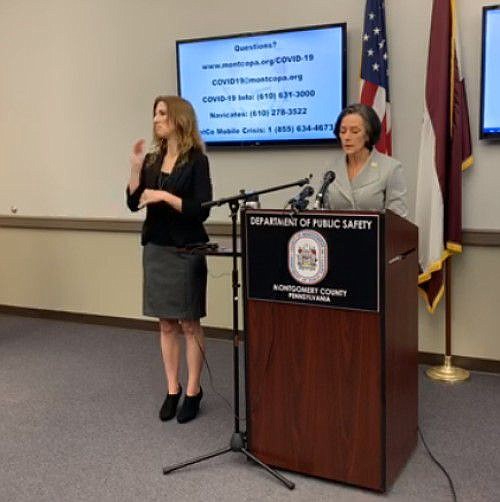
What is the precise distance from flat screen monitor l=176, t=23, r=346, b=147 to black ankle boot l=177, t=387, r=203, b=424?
170cm

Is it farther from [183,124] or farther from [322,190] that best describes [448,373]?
[183,124]

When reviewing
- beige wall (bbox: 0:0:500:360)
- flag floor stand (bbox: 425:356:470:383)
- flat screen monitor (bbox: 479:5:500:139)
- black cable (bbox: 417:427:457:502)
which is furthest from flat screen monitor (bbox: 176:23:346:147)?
black cable (bbox: 417:427:457:502)

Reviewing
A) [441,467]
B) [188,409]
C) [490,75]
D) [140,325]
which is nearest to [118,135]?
[140,325]

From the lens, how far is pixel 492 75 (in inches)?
138

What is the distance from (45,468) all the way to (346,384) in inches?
52.0

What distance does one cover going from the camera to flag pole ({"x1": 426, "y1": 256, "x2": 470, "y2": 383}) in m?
3.73

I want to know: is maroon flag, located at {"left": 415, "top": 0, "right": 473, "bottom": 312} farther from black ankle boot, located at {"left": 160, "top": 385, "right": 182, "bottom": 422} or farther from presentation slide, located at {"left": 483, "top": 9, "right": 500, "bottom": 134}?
black ankle boot, located at {"left": 160, "top": 385, "right": 182, "bottom": 422}

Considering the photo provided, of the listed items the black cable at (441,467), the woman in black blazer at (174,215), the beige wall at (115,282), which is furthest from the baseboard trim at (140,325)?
the woman in black blazer at (174,215)

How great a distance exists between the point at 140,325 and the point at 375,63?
8.21 ft

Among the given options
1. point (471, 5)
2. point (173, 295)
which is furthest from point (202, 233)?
point (471, 5)

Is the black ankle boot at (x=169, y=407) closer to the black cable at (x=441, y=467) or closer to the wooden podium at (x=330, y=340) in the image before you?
the wooden podium at (x=330, y=340)

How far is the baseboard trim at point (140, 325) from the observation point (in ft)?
12.7

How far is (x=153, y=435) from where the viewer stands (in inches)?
121

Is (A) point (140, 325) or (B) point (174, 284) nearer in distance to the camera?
(B) point (174, 284)
